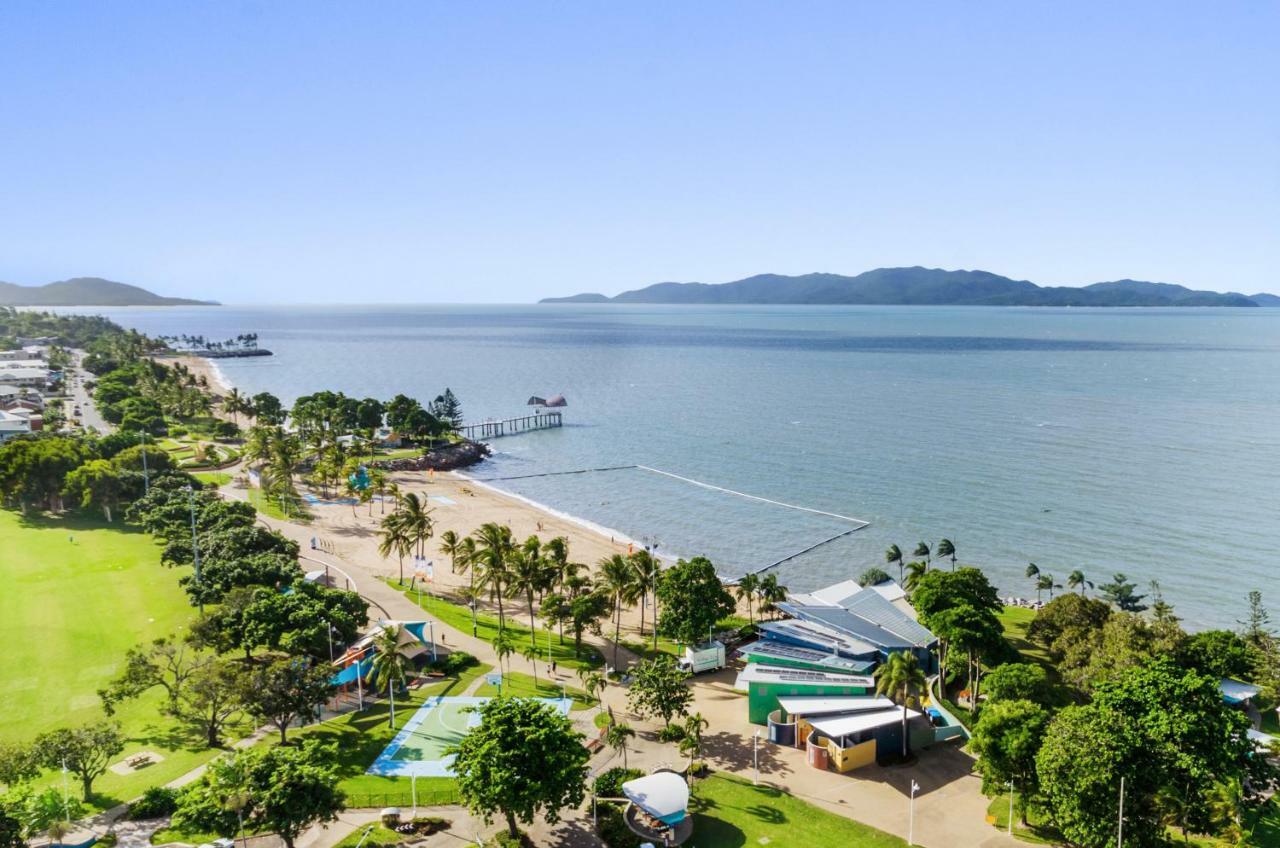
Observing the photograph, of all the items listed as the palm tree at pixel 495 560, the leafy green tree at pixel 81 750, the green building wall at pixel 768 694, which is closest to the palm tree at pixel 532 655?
the palm tree at pixel 495 560

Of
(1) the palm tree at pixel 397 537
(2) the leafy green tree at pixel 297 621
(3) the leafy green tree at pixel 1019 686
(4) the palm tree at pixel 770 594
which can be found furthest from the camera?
(1) the palm tree at pixel 397 537

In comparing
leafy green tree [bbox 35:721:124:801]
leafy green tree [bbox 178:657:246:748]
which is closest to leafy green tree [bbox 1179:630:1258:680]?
leafy green tree [bbox 178:657:246:748]

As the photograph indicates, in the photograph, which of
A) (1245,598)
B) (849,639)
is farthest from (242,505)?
(1245,598)

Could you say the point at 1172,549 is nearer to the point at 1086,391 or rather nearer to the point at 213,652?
the point at 213,652

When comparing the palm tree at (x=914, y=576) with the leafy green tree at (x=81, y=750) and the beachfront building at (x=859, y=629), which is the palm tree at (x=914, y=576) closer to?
the beachfront building at (x=859, y=629)

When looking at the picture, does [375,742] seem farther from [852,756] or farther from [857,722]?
[857,722]

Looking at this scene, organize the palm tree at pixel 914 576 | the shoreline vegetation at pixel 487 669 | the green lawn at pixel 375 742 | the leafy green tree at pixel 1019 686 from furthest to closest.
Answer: the palm tree at pixel 914 576, the leafy green tree at pixel 1019 686, the green lawn at pixel 375 742, the shoreline vegetation at pixel 487 669

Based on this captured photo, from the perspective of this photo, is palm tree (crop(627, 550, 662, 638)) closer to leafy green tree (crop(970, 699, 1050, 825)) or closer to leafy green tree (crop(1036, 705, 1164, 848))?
leafy green tree (crop(970, 699, 1050, 825))
